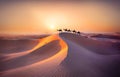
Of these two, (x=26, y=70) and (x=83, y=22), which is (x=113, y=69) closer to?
(x=83, y=22)

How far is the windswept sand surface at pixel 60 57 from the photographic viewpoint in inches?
92.5

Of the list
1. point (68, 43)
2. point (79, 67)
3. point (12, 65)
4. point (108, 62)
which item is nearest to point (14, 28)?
point (12, 65)

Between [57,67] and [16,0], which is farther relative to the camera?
[16,0]

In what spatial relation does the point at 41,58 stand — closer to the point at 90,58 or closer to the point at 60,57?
the point at 60,57

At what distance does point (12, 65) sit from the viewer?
96.8 inches

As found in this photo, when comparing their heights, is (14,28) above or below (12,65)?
above

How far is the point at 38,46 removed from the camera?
2562mm

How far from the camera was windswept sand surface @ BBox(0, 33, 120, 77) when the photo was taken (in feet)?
7.71

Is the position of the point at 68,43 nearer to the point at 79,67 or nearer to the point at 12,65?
the point at 79,67

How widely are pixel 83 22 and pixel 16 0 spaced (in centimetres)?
84

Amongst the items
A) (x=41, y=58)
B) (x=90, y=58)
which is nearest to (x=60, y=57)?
(x=41, y=58)

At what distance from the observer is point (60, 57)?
2.46 meters

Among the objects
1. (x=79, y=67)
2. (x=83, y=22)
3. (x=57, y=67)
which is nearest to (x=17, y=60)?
(x=57, y=67)

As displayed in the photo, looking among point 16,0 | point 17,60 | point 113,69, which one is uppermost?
point 16,0
